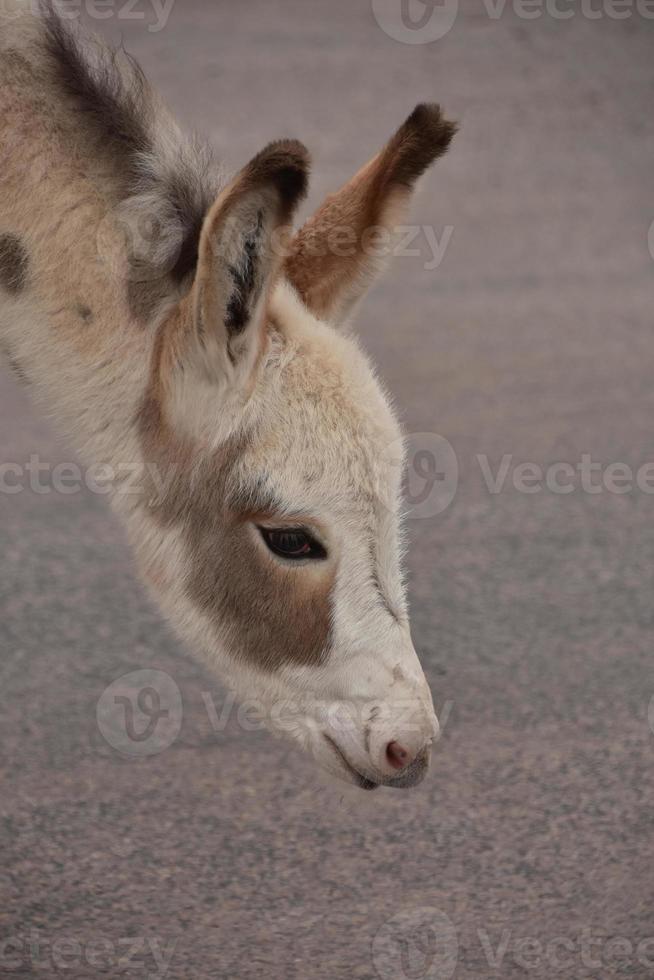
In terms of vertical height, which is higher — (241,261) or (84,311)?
(241,261)

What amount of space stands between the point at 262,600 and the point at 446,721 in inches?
84.7

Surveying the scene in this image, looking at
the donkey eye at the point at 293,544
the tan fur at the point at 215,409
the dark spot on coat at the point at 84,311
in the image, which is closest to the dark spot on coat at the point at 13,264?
the tan fur at the point at 215,409

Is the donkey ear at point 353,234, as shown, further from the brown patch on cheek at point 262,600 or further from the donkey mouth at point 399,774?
the donkey mouth at point 399,774

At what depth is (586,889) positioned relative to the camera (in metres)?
4.35

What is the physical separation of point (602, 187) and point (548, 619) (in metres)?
6.85

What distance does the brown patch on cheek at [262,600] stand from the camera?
332 centimetres

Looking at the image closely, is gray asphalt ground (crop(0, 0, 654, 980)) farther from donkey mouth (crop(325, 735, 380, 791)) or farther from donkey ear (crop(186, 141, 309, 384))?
donkey ear (crop(186, 141, 309, 384))

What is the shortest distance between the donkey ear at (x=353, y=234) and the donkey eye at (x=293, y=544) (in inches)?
23.9

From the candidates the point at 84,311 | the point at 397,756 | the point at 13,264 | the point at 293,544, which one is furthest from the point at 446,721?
the point at 13,264

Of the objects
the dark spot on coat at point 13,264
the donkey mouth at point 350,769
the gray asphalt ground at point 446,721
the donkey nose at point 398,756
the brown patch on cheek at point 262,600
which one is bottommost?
the gray asphalt ground at point 446,721

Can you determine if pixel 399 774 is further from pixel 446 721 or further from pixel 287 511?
pixel 446 721

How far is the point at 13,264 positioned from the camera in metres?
3.35

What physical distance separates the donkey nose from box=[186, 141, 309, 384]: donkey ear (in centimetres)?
88

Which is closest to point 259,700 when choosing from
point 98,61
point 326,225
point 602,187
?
point 326,225
